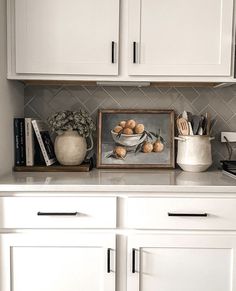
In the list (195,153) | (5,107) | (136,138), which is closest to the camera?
(5,107)

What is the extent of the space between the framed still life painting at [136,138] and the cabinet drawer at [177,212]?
0.52m

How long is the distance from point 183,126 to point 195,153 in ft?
0.58

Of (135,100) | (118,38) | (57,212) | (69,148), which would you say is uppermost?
(118,38)

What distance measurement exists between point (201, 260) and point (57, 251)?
0.62m

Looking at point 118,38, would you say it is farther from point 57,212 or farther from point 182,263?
point 182,263

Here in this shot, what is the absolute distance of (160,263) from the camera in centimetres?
153

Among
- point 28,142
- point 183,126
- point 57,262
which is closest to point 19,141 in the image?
point 28,142

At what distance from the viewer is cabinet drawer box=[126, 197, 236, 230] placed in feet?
4.97

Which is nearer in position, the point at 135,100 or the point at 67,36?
the point at 67,36

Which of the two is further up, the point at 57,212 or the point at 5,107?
the point at 5,107

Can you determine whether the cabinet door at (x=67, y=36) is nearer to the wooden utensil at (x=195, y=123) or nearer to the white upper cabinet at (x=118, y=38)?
the white upper cabinet at (x=118, y=38)

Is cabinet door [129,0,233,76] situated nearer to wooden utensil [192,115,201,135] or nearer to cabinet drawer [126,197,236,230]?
wooden utensil [192,115,201,135]

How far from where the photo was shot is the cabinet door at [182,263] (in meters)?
1.52

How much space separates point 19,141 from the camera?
189 cm
